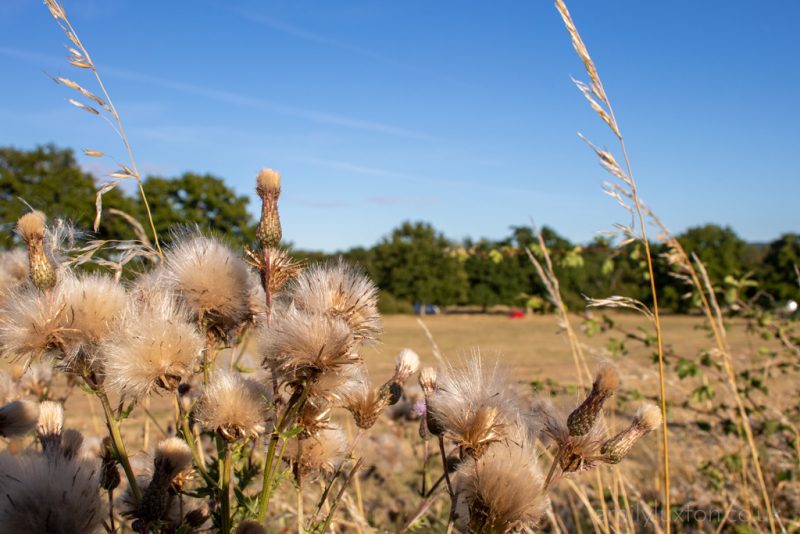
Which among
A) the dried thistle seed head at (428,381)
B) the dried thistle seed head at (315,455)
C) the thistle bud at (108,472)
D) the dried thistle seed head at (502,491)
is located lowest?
the thistle bud at (108,472)

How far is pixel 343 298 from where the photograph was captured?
1.27 metres

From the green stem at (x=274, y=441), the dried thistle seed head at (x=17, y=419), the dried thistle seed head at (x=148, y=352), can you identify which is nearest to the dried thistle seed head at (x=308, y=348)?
the green stem at (x=274, y=441)

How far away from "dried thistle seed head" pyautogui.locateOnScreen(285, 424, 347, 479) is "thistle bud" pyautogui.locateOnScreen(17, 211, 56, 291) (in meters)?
0.61

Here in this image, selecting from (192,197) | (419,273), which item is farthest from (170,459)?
(419,273)

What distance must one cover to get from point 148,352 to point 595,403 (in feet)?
2.72

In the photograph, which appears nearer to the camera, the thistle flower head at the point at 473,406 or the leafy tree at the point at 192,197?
the thistle flower head at the point at 473,406

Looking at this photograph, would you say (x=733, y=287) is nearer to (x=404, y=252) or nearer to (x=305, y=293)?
(x=305, y=293)

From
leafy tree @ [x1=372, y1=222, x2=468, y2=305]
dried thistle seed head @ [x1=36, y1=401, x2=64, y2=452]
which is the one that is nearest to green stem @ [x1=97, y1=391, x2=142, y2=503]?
dried thistle seed head @ [x1=36, y1=401, x2=64, y2=452]

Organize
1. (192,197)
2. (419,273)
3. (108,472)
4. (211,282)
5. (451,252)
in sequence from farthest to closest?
(419,273) < (192,197) < (451,252) < (108,472) < (211,282)

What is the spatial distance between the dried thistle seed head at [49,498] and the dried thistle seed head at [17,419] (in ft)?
0.70

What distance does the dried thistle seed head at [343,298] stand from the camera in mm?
1255

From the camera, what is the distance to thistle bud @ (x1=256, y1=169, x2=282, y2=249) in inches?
50.7

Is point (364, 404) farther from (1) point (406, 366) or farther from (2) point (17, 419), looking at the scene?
(2) point (17, 419)

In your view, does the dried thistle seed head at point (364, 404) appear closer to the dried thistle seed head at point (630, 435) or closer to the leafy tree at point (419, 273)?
the dried thistle seed head at point (630, 435)
